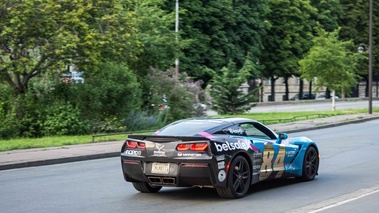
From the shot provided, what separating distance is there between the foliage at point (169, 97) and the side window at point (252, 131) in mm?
19581

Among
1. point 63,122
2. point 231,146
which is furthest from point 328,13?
point 231,146

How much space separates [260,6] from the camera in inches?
2625

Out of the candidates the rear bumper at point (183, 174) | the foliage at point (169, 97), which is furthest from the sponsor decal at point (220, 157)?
the foliage at point (169, 97)

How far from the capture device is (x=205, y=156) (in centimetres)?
1202

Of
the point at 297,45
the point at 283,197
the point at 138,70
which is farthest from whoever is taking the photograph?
the point at 297,45

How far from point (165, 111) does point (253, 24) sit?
33.7m

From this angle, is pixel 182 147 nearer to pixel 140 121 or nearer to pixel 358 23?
pixel 140 121

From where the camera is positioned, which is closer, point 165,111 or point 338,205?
point 338,205

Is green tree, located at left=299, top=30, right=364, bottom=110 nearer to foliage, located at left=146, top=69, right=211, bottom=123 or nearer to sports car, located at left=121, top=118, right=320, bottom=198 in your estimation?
foliage, located at left=146, top=69, right=211, bottom=123

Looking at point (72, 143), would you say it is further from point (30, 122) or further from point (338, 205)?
point (338, 205)

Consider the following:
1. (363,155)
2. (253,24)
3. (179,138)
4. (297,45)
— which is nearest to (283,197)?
(179,138)

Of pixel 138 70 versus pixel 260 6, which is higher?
pixel 260 6

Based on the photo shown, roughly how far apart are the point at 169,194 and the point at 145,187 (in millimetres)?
451

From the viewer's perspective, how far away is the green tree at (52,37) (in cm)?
2838
